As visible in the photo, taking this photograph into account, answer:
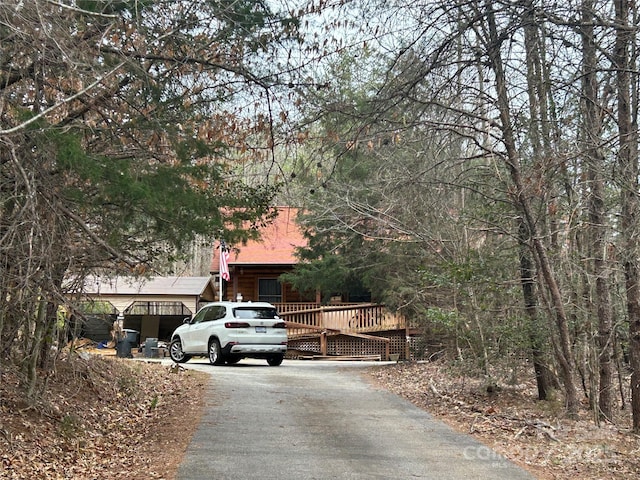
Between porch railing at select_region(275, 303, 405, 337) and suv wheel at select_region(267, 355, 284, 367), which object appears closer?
suv wheel at select_region(267, 355, 284, 367)

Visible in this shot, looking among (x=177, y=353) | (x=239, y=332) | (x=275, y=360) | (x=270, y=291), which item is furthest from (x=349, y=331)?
(x=239, y=332)

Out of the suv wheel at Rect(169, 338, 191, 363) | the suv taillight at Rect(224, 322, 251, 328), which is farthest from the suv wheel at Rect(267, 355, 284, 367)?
the suv wheel at Rect(169, 338, 191, 363)

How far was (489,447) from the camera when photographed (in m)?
9.02

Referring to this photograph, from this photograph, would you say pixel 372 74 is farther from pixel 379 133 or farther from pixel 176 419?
pixel 176 419

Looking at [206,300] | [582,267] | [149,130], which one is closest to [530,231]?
[582,267]

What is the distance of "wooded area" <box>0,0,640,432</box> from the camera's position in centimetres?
769

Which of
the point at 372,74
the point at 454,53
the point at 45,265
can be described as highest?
the point at 372,74

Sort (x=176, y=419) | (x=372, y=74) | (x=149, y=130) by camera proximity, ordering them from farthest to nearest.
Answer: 1. (x=372, y=74)
2. (x=176, y=419)
3. (x=149, y=130)

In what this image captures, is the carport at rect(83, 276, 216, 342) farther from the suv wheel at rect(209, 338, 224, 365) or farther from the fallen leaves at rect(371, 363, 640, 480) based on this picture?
the fallen leaves at rect(371, 363, 640, 480)

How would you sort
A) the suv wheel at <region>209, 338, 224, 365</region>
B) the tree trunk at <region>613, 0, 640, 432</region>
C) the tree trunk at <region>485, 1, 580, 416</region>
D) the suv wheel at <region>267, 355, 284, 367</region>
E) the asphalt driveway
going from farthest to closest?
the suv wheel at <region>267, 355, 284, 367</region> < the suv wheel at <region>209, 338, 224, 365</region> < the tree trunk at <region>485, 1, 580, 416</region> < the tree trunk at <region>613, 0, 640, 432</region> < the asphalt driveway

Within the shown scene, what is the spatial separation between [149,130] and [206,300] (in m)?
28.0

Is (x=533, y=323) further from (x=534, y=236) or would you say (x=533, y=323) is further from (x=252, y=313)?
(x=252, y=313)

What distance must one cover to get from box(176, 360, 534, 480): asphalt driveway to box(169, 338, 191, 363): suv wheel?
7.85 meters

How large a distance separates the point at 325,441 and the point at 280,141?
3.69 meters
